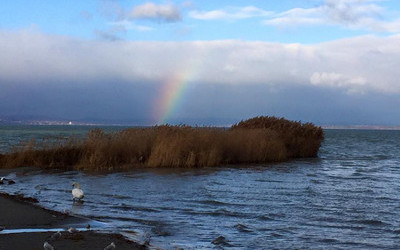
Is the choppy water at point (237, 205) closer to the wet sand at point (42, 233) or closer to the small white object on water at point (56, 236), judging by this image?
the wet sand at point (42, 233)

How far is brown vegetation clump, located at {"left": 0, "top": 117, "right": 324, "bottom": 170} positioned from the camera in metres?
26.0

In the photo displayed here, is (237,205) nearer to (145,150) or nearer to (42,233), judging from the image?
(42,233)

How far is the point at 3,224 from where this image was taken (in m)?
10.4

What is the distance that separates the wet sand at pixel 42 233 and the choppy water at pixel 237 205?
38.5 inches

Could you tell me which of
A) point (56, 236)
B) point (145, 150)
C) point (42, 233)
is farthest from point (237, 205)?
point (145, 150)

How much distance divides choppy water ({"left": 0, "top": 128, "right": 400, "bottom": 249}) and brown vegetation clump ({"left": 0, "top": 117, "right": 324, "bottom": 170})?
2219mm

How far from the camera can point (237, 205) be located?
48.7ft

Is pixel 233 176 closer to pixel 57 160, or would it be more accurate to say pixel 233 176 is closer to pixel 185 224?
pixel 57 160

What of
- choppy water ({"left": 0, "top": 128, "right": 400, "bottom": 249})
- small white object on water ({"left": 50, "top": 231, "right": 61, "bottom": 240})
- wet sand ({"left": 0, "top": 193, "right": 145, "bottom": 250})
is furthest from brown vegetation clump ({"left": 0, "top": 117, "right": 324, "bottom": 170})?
small white object on water ({"left": 50, "top": 231, "right": 61, "bottom": 240})

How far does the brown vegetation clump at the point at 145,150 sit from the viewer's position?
85.3 ft

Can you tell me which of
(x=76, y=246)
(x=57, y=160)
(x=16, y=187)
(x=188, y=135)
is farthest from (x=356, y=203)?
(x=57, y=160)

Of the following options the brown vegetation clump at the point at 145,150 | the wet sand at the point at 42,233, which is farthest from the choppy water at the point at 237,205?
the brown vegetation clump at the point at 145,150

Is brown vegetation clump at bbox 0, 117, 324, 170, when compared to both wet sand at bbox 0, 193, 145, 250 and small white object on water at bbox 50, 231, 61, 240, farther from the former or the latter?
small white object on water at bbox 50, 231, 61, 240

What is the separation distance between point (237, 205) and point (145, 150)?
1316 centimetres
